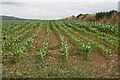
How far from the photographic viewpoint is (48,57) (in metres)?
13.8

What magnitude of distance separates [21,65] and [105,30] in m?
19.4

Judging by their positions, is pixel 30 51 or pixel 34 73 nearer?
pixel 34 73

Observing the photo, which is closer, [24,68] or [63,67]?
[24,68]

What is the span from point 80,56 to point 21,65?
3.22 meters

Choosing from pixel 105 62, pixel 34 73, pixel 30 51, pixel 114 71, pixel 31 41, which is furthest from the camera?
pixel 31 41

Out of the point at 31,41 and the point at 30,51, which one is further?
the point at 31,41

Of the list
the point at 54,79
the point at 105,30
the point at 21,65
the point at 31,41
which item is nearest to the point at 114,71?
the point at 54,79

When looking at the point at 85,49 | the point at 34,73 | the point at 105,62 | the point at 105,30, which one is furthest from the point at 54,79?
the point at 105,30

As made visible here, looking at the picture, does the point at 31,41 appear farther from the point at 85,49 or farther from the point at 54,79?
the point at 54,79

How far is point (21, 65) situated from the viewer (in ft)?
39.5

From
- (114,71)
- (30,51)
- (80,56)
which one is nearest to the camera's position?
(114,71)

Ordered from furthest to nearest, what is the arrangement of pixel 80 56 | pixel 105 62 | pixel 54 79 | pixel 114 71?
pixel 80 56
pixel 105 62
pixel 114 71
pixel 54 79

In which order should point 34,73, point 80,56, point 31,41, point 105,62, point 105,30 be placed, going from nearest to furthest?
point 34,73
point 105,62
point 80,56
point 31,41
point 105,30

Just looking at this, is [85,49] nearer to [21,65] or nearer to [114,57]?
[114,57]
